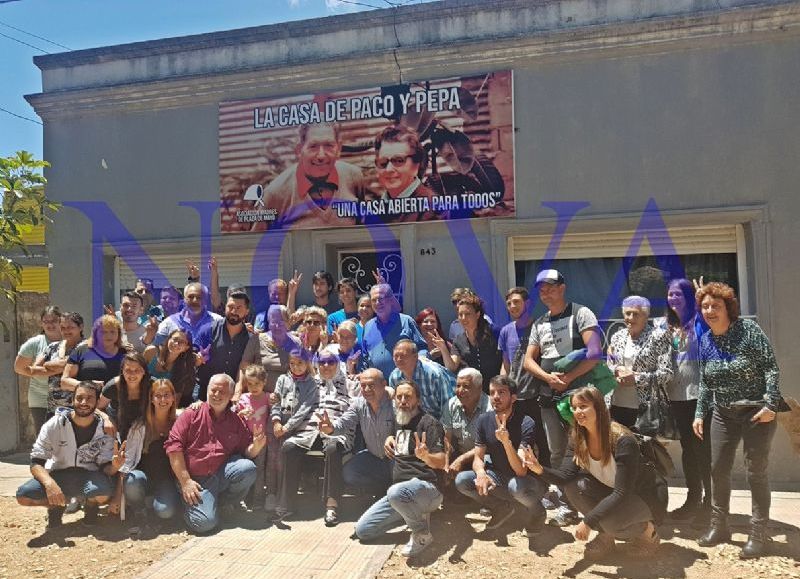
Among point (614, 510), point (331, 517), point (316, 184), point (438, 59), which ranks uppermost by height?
point (438, 59)

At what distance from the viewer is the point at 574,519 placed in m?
4.79

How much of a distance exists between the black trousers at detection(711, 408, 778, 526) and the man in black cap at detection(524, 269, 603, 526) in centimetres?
96

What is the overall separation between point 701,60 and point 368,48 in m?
3.46

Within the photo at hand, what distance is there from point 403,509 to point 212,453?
169 centimetres

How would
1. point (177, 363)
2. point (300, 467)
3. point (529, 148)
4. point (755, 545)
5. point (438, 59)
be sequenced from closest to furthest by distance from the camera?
point (755, 545)
point (300, 467)
point (177, 363)
point (529, 148)
point (438, 59)

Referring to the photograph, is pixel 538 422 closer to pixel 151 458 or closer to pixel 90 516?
pixel 151 458

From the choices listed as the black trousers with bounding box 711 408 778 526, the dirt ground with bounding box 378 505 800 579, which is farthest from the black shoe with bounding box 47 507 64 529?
the black trousers with bounding box 711 408 778 526

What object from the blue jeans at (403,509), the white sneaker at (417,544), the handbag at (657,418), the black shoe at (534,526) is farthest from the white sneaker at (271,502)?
the handbag at (657,418)

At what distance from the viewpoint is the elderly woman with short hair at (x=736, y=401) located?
167 inches

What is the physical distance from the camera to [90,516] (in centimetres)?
510

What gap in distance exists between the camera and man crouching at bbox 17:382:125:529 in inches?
195

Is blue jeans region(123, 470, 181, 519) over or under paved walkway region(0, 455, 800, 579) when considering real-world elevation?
over

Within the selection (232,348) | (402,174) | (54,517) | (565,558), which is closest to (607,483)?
(565,558)

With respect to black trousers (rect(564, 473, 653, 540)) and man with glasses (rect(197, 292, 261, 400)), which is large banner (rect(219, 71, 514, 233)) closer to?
man with glasses (rect(197, 292, 261, 400))
